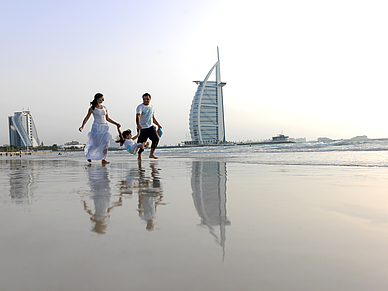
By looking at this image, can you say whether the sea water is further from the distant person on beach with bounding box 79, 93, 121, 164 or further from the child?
the child

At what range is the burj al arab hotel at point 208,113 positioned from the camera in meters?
104

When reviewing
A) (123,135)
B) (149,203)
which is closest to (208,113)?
(123,135)

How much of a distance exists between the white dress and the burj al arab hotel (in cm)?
9448

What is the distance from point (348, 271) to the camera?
1069 millimetres

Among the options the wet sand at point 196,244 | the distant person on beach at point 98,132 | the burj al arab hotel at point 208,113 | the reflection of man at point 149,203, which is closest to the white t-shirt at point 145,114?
the distant person on beach at point 98,132

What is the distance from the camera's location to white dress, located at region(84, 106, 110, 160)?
28.1 feet

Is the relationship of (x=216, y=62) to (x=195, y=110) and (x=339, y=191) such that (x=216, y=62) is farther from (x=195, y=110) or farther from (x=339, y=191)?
(x=339, y=191)

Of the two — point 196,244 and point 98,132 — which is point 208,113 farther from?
point 196,244

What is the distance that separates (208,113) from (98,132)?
99.2 m

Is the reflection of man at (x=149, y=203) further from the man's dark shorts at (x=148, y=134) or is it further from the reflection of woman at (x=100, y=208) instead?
the man's dark shorts at (x=148, y=134)

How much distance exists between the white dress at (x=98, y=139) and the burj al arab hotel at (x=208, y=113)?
9448 centimetres

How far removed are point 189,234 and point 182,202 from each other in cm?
88

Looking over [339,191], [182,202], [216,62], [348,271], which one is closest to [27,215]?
[182,202]

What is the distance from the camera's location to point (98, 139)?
343 inches
